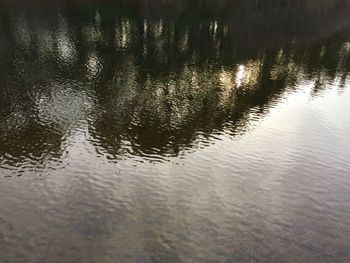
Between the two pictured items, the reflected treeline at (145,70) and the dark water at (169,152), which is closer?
the dark water at (169,152)

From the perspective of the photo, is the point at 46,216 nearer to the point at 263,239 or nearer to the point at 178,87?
the point at 263,239

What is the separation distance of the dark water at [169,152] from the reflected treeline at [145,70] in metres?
0.32

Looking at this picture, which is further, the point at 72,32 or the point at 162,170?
the point at 72,32

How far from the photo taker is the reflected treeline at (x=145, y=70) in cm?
3916

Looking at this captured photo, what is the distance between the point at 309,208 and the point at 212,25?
7599 centimetres

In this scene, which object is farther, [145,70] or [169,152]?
[145,70]

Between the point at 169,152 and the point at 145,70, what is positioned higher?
the point at 145,70

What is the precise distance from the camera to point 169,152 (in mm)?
36094

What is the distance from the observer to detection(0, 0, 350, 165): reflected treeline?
3916 centimetres

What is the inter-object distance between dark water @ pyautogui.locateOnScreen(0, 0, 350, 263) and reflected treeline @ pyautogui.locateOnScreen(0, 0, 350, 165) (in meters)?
0.32

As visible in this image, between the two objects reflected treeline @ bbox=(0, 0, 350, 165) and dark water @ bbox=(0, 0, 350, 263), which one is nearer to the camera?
dark water @ bbox=(0, 0, 350, 263)

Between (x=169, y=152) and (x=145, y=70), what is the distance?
86.7 ft

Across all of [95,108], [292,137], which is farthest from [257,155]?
[95,108]

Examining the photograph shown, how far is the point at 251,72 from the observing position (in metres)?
62.3
